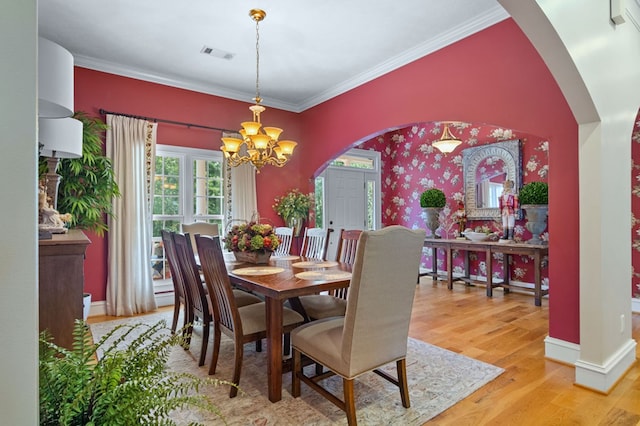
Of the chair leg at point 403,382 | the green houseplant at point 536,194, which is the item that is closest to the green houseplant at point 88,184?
the chair leg at point 403,382

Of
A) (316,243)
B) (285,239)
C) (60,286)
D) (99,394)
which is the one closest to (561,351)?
(316,243)

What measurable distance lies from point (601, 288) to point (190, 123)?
471 cm

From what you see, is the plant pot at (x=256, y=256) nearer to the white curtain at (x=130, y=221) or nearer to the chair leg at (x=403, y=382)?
the chair leg at (x=403, y=382)

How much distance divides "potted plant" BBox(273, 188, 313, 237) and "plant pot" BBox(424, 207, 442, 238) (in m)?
2.06

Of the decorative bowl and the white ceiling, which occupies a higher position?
the white ceiling

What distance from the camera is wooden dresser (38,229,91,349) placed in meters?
1.47

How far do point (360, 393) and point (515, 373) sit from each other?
1.18 metres

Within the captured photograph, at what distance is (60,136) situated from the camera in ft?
7.36

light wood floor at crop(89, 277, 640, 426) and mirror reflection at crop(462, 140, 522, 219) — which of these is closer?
light wood floor at crop(89, 277, 640, 426)

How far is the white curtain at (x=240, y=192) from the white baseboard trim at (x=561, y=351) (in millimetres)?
3617

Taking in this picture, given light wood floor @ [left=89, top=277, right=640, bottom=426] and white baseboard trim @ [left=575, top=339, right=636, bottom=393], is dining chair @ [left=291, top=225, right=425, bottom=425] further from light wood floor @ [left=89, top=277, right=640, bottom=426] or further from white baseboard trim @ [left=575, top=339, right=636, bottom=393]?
white baseboard trim @ [left=575, top=339, right=636, bottom=393]

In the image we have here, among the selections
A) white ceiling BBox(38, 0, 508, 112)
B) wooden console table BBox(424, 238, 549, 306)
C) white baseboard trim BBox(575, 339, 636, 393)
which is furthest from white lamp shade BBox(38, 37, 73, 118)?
wooden console table BBox(424, 238, 549, 306)

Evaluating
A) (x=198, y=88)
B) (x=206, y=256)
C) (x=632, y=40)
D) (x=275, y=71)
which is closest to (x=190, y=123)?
(x=198, y=88)

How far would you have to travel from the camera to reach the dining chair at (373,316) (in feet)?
5.84
